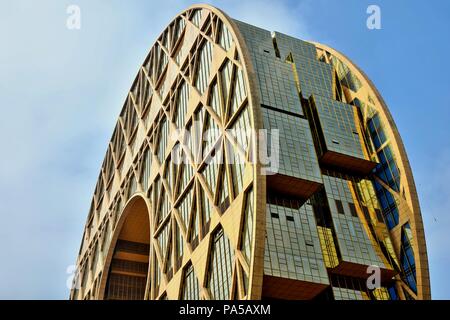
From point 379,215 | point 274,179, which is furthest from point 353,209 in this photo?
point 274,179

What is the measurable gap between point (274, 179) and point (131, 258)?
46012 mm

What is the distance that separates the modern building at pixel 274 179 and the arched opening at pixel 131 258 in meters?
9.93

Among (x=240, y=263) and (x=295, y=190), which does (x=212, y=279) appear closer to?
(x=240, y=263)

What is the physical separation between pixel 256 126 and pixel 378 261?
1556 centimetres

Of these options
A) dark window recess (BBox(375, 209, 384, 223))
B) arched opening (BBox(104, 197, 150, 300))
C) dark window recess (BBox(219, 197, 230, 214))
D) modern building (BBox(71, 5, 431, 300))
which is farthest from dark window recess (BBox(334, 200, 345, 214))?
arched opening (BBox(104, 197, 150, 300))

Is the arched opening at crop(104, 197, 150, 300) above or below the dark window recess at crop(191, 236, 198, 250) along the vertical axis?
above

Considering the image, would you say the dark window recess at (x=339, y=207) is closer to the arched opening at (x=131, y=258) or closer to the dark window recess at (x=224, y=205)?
the dark window recess at (x=224, y=205)

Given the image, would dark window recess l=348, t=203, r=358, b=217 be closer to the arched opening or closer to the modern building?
the modern building

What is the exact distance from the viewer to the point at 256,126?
1973 inches

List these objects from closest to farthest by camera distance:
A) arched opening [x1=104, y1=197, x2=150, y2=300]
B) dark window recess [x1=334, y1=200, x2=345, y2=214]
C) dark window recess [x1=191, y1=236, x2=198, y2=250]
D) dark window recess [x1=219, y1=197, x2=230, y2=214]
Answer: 1. dark window recess [x1=219, y1=197, x2=230, y2=214]
2. dark window recess [x1=334, y1=200, x2=345, y2=214]
3. dark window recess [x1=191, y1=236, x2=198, y2=250]
4. arched opening [x1=104, y1=197, x2=150, y2=300]

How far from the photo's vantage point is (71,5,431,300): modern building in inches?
1919

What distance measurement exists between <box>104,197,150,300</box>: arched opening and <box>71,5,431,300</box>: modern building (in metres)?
9.93

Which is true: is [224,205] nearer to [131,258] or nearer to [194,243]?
[194,243]
